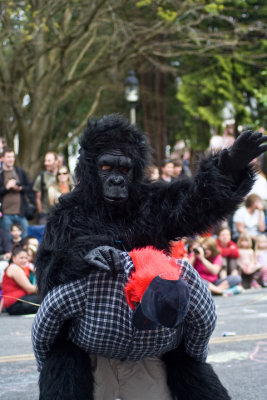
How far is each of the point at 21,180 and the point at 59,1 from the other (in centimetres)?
583

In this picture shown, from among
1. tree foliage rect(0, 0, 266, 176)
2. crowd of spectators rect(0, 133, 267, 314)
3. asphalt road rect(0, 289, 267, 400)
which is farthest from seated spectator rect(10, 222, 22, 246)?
tree foliage rect(0, 0, 266, 176)

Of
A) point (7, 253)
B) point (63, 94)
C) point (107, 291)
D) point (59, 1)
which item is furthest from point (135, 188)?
point (63, 94)

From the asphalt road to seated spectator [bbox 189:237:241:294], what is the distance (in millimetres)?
1383

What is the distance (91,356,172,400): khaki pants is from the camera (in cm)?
290

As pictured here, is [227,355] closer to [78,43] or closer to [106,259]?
[106,259]

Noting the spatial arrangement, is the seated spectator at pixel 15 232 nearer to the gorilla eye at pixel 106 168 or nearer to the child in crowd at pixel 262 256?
the child in crowd at pixel 262 256

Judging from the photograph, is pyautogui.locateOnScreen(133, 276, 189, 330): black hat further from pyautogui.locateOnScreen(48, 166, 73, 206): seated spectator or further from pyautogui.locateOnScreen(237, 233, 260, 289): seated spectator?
pyautogui.locateOnScreen(237, 233, 260, 289): seated spectator

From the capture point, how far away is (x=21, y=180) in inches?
366

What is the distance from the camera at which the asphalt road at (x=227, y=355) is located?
4.32 metres

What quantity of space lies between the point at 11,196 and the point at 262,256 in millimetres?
4082

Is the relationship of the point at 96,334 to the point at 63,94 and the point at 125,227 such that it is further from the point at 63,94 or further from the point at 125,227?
the point at 63,94

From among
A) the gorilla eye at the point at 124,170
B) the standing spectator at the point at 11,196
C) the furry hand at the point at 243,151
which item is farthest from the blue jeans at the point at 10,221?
the furry hand at the point at 243,151

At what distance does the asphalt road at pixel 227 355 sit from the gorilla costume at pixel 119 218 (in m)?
1.45

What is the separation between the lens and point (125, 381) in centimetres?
292
